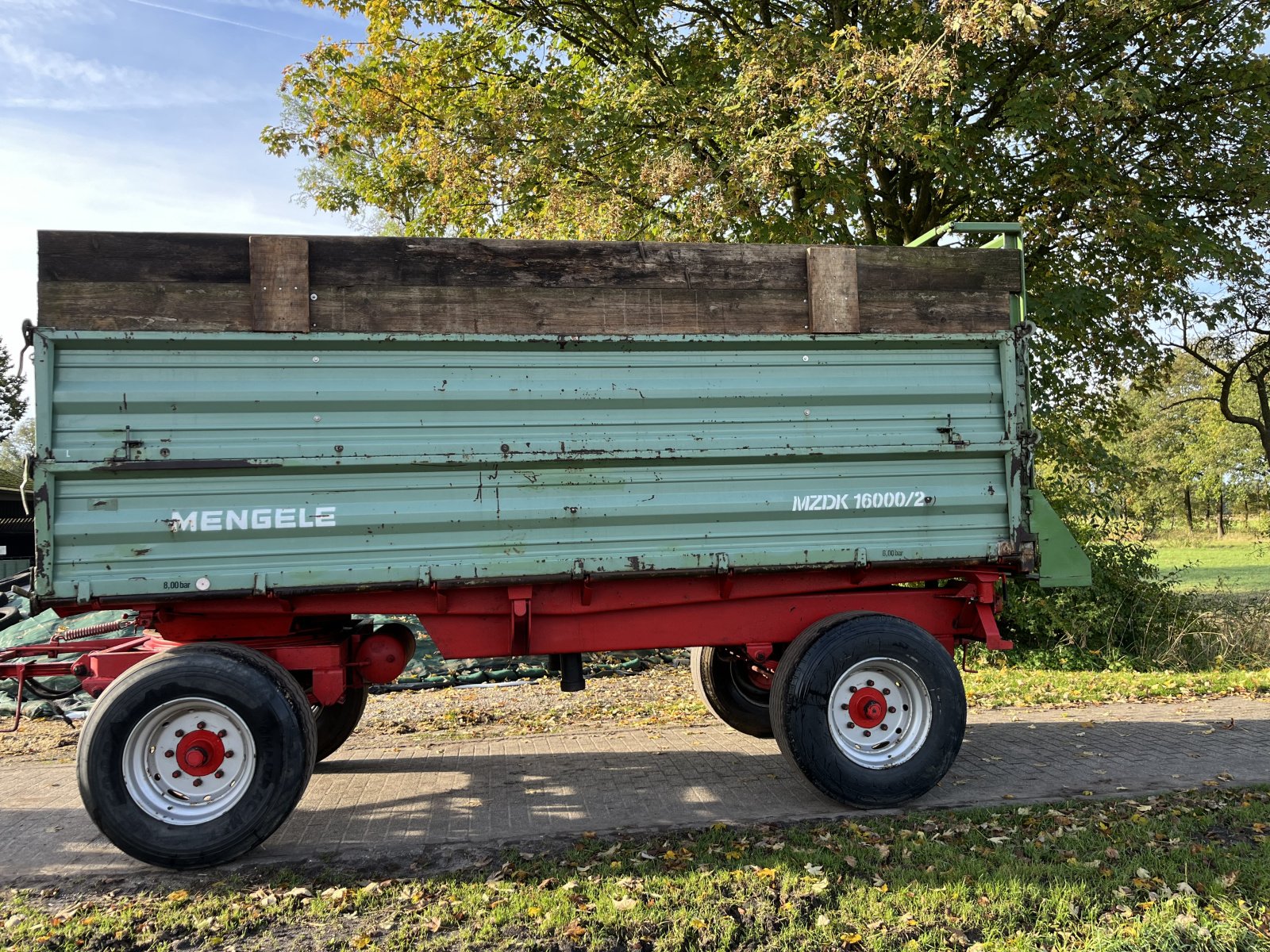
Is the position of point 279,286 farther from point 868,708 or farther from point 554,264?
point 868,708

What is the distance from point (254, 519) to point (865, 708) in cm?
328

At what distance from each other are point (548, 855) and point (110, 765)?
2027mm

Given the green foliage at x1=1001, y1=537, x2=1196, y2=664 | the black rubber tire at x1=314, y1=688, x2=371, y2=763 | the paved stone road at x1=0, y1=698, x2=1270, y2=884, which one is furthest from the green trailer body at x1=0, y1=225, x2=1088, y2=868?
the green foliage at x1=1001, y1=537, x2=1196, y2=664

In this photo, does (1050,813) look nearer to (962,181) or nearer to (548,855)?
(548,855)

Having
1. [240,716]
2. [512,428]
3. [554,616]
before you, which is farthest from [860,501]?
[240,716]

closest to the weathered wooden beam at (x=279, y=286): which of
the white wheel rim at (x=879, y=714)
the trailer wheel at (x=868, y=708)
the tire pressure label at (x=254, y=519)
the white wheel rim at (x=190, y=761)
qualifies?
Result: the tire pressure label at (x=254, y=519)

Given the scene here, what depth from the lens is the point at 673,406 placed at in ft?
16.2

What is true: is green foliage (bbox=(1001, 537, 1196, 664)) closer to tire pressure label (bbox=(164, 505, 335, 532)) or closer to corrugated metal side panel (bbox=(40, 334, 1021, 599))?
corrugated metal side panel (bbox=(40, 334, 1021, 599))

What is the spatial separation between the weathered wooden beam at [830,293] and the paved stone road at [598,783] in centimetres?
260

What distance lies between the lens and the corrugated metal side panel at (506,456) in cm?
445

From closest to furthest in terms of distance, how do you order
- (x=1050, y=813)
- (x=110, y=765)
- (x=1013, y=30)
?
(x=110, y=765)
(x=1050, y=813)
(x=1013, y=30)

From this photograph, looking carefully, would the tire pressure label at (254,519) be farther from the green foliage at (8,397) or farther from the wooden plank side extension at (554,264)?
the green foliage at (8,397)

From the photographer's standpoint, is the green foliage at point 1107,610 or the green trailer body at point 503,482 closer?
the green trailer body at point 503,482

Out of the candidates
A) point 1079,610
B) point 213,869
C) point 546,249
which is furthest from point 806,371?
point 1079,610
